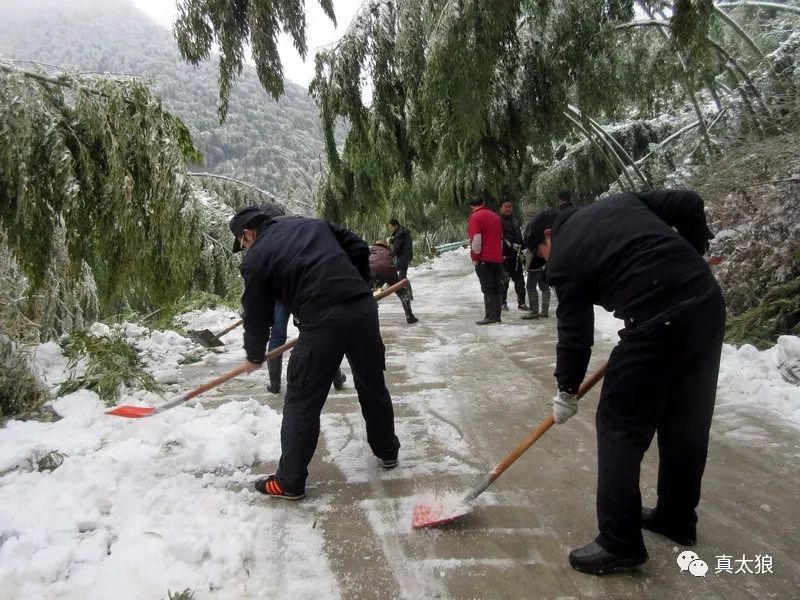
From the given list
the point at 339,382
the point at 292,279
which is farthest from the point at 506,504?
the point at 339,382

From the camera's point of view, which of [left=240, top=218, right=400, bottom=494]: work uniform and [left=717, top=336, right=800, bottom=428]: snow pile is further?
[left=717, top=336, right=800, bottom=428]: snow pile

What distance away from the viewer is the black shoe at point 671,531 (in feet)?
7.56

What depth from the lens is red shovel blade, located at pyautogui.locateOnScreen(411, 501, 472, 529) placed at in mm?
2484

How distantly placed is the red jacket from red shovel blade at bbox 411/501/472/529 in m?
4.68

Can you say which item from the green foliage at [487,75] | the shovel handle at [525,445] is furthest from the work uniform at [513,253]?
the shovel handle at [525,445]

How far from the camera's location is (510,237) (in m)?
7.57

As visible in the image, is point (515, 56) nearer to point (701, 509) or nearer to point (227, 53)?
point (227, 53)

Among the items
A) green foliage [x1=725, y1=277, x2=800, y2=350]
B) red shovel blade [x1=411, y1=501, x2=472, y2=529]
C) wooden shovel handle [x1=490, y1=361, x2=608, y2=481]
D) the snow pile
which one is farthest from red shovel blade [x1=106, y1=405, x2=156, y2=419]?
green foliage [x1=725, y1=277, x2=800, y2=350]

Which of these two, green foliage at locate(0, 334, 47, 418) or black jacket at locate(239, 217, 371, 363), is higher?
black jacket at locate(239, 217, 371, 363)

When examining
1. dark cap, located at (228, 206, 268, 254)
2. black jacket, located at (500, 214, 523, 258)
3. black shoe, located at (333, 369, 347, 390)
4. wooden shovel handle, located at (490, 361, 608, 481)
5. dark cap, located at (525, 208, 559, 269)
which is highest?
dark cap, located at (228, 206, 268, 254)

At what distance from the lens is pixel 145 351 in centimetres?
571

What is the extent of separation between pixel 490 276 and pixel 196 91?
4861 centimetres

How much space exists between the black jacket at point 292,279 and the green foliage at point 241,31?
204 cm

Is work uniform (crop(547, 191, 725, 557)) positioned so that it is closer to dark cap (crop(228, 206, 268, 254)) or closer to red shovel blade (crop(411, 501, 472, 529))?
red shovel blade (crop(411, 501, 472, 529))
